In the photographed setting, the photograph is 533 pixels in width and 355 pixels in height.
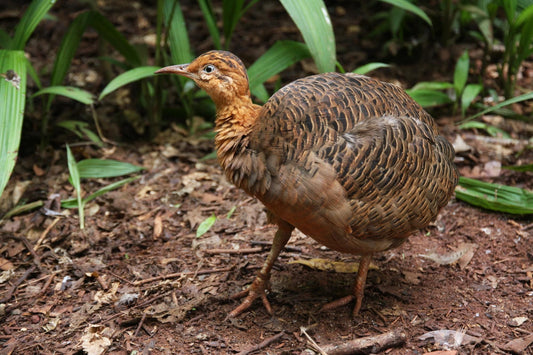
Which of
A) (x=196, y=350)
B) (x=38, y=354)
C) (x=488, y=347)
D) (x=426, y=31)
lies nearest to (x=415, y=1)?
(x=426, y=31)

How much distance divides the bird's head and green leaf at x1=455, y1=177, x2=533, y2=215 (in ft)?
7.57

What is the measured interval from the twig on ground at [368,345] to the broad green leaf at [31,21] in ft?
11.1

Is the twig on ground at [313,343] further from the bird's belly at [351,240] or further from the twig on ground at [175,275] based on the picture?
the twig on ground at [175,275]

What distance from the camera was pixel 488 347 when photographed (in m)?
3.35

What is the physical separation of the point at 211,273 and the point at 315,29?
79.9 inches

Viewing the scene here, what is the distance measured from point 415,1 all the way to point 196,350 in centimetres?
444

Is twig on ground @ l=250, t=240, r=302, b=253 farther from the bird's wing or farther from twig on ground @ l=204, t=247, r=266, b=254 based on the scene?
the bird's wing

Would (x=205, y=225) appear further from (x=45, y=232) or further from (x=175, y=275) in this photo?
(x=45, y=232)

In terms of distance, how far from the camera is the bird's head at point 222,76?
10.7 ft

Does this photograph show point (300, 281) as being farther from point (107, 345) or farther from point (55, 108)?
point (55, 108)

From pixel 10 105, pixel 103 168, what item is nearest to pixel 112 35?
pixel 103 168

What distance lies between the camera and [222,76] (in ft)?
10.8

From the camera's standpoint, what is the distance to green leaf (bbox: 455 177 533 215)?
446cm

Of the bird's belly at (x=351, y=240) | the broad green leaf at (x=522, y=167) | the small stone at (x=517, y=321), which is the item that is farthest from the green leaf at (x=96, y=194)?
the broad green leaf at (x=522, y=167)
